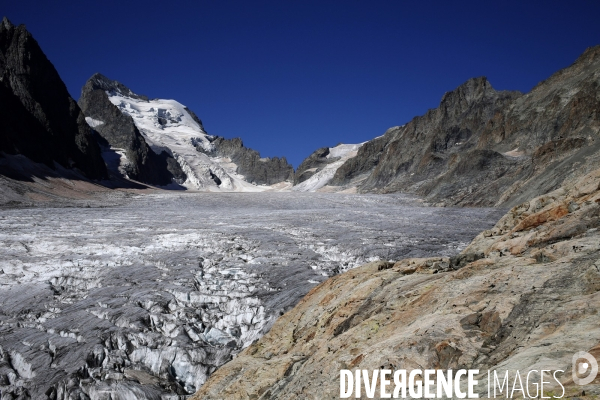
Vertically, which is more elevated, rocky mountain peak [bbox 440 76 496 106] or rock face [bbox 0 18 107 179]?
rocky mountain peak [bbox 440 76 496 106]

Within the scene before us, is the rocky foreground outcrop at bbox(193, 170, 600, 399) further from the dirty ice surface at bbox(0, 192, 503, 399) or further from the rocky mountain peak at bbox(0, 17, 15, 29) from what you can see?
the rocky mountain peak at bbox(0, 17, 15, 29)

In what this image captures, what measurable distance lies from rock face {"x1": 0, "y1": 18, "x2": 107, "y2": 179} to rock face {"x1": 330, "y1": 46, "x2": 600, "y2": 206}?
51.3 meters

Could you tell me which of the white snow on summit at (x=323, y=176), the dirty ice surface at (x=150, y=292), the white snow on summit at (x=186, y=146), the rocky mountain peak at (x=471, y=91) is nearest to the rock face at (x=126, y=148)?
the white snow on summit at (x=186, y=146)

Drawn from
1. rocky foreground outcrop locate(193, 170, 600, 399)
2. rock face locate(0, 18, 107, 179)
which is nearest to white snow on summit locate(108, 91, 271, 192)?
rock face locate(0, 18, 107, 179)

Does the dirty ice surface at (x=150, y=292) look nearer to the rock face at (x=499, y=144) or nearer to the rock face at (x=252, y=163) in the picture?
the rock face at (x=499, y=144)

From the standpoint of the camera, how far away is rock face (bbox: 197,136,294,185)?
520ft

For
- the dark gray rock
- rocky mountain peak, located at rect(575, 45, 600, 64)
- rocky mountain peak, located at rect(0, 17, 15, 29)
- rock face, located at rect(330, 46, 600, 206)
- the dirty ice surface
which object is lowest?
the dirty ice surface

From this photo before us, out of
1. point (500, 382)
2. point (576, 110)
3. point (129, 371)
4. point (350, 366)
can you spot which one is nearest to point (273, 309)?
point (129, 371)

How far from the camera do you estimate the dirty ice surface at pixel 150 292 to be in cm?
825

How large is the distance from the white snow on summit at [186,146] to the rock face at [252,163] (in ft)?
9.77

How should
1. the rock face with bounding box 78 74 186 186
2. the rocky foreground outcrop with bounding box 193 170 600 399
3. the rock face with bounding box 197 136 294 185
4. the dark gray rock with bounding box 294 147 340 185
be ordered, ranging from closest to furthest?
1. the rocky foreground outcrop with bounding box 193 170 600 399
2. the rock face with bounding box 78 74 186 186
3. the dark gray rock with bounding box 294 147 340 185
4. the rock face with bounding box 197 136 294 185

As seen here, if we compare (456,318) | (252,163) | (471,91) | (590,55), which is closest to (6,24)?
(471,91)

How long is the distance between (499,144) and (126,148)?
303 ft

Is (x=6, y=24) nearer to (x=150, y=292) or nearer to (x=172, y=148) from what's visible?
(x=172, y=148)
